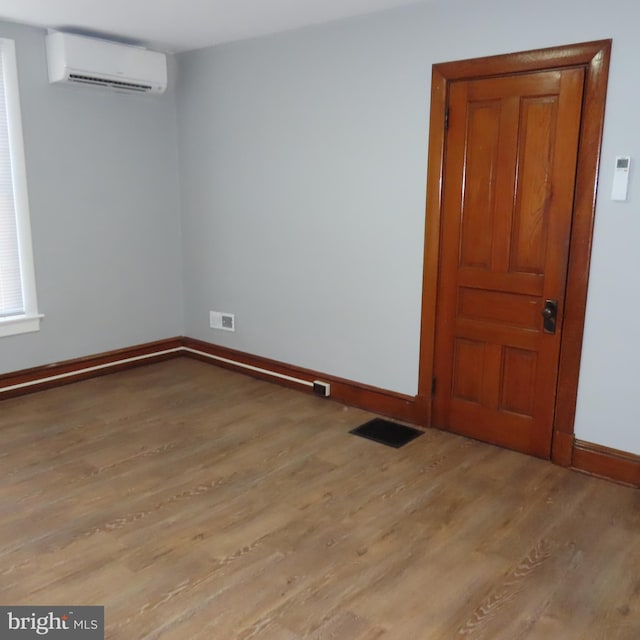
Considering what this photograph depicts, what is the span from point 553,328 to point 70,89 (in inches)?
139

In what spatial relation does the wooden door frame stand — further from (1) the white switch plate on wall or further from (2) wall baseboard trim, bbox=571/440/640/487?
(1) the white switch plate on wall

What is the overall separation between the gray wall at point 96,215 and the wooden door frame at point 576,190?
Answer: 2397 mm

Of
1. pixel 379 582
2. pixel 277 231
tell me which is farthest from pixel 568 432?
pixel 277 231

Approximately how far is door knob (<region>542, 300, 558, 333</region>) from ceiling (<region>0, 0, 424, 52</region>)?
1814 mm

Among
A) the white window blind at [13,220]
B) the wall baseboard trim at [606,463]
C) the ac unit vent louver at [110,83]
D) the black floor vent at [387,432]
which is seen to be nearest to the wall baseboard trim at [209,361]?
the black floor vent at [387,432]

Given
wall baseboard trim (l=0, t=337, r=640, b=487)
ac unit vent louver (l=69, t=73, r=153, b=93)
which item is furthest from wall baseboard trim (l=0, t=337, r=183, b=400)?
ac unit vent louver (l=69, t=73, r=153, b=93)

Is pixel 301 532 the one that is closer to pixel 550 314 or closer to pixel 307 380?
pixel 550 314

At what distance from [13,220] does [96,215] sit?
60cm

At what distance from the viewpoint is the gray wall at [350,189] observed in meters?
2.98

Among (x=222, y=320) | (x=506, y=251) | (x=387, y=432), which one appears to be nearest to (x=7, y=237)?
(x=222, y=320)

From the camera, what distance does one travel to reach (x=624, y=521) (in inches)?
107

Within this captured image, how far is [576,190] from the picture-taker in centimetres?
303

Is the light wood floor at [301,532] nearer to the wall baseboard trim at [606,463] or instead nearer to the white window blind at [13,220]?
the wall baseboard trim at [606,463]

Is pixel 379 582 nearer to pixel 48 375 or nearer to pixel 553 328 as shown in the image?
pixel 553 328
